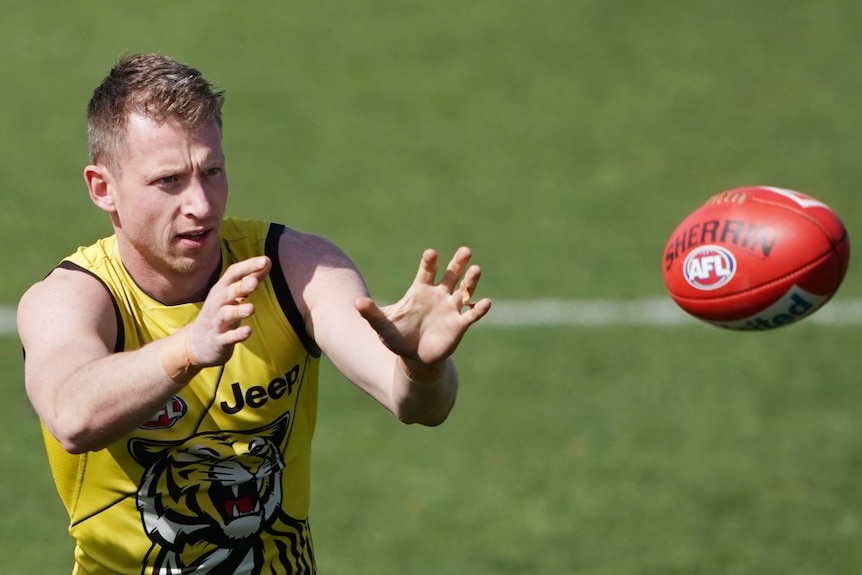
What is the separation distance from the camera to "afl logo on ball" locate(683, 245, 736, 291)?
5977 millimetres

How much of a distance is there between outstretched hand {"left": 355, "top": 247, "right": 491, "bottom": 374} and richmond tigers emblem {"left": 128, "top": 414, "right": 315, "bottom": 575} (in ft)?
3.26

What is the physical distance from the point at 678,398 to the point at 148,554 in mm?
6135

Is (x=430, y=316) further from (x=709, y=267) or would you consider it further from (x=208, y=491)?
(x=709, y=267)

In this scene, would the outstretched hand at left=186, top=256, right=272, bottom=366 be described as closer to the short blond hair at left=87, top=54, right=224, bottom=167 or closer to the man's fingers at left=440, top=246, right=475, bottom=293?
the man's fingers at left=440, top=246, right=475, bottom=293

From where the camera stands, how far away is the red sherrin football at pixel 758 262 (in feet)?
19.5

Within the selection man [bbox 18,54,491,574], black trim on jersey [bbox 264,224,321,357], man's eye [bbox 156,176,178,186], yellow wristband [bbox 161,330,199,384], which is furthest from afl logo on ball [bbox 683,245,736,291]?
yellow wristband [bbox 161,330,199,384]

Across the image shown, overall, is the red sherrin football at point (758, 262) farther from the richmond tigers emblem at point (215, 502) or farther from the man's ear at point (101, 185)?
the man's ear at point (101, 185)

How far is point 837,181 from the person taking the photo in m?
14.2

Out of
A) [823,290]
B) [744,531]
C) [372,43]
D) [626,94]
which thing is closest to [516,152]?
[626,94]

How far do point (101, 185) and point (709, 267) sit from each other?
2662mm

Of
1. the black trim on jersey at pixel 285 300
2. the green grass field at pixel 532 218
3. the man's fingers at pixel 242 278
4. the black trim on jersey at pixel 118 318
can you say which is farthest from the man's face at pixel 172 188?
the green grass field at pixel 532 218

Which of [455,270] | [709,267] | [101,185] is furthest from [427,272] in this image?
[709,267]

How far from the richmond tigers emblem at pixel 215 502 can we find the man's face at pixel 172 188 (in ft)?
2.33

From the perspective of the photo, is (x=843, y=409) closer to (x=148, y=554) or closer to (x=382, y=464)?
(x=382, y=464)
